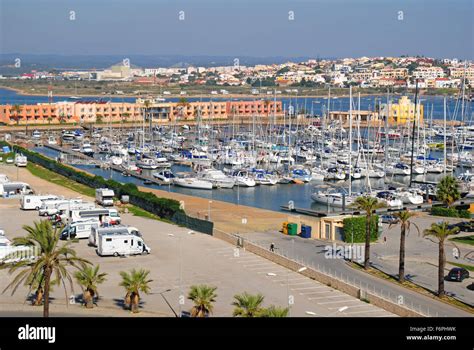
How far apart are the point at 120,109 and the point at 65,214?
181 feet

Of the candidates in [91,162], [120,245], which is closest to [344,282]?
[120,245]

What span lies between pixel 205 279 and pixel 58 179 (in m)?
21.9

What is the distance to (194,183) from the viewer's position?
43344 millimetres

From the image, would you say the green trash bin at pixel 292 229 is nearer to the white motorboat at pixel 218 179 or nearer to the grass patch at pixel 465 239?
the grass patch at pixel 465 239

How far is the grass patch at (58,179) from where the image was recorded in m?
36.6

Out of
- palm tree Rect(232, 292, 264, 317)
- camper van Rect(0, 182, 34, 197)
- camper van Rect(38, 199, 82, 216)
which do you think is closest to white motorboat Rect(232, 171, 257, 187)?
camper van Rect(0, 182, 34, 197)

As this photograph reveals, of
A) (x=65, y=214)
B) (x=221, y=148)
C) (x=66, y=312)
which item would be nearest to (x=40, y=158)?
(x=221, y=148)

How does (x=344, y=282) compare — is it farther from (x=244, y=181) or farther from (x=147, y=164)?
(x=147, y=164)

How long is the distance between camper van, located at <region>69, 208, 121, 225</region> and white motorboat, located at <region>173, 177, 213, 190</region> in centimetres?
1569

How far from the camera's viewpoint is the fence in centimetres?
1775

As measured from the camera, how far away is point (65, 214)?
92.3 feet

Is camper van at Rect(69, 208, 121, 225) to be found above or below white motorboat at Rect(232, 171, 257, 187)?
above

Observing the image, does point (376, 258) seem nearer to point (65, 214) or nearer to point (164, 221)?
point (164, 221)

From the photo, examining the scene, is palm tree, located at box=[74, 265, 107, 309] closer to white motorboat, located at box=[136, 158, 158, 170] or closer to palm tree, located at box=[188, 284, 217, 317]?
palm tree, located at box=[188, 284, 217, 317]
